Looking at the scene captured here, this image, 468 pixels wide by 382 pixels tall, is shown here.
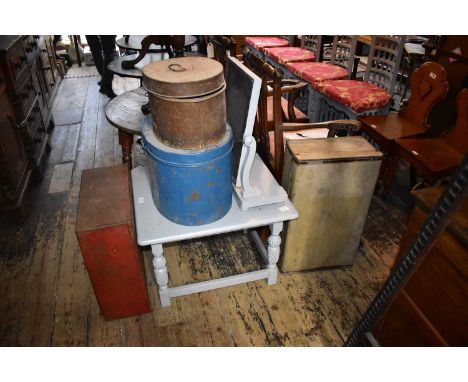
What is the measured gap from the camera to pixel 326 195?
1.91 meters

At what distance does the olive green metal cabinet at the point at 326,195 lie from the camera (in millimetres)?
1804

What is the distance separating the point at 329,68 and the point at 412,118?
1.07 m

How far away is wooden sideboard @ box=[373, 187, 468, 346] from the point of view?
115cm

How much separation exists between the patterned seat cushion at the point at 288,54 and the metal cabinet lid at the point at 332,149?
7.15 feet

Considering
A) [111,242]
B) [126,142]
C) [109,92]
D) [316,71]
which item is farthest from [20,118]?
→ [316,71]

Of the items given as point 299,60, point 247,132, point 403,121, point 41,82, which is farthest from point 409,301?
point 41,82

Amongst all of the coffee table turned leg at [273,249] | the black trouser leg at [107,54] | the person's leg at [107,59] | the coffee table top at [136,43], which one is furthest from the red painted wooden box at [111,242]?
the black trouser leg at [107,54]

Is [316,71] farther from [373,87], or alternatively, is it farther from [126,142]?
[126,142]

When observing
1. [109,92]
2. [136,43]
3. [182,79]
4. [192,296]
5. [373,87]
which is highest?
[182,79]

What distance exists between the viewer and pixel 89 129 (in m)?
4.00

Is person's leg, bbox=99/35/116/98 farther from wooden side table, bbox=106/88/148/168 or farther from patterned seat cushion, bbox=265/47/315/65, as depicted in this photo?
patterned seat cushion, bbox=265/47/315/65

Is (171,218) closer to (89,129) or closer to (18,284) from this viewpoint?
(18,284)

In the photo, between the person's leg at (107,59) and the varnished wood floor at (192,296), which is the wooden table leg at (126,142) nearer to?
the varnished wood floor at (192,296)

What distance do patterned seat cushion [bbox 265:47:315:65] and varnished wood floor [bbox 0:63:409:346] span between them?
72.8 inches
